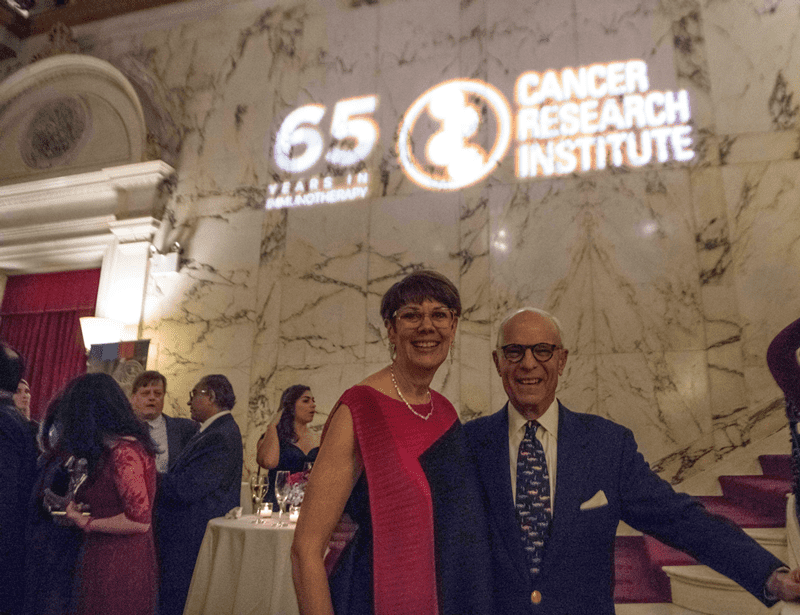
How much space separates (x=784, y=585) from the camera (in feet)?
4.49

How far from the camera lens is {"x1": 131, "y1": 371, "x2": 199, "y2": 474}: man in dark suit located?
4555mm

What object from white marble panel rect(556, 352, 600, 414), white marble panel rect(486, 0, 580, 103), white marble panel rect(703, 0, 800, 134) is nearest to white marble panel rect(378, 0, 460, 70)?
white marble panel rect(486, 0, 580, 103)

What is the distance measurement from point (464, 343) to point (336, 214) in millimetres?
2344

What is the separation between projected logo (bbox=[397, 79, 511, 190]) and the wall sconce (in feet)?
14.1

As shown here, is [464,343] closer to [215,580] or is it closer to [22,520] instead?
[215,580]

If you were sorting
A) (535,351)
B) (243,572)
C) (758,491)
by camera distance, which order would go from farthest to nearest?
(758,491) → (243,572) → (535,351)

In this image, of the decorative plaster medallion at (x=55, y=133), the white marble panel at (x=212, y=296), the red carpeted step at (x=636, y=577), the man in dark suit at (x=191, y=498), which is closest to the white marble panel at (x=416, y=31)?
the white marble panel at (x=212, y=296)

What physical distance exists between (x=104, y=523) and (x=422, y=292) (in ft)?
6.22

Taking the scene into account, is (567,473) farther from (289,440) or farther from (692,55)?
(692,55)

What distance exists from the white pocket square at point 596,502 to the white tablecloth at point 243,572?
1.99 metres

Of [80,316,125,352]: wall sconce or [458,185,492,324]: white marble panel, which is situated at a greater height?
[458,185,492,324]: white marble panel

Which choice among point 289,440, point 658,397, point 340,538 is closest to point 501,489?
point 340,538

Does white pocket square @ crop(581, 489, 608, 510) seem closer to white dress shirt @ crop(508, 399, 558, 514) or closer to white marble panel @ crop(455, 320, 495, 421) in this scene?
white dress shirt @ crop(508, 399, 558, 514)

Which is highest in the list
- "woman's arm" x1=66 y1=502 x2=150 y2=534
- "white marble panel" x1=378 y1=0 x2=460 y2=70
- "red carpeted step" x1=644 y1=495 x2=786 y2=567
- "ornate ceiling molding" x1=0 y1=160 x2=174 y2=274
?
"white marble panel" x1=378 y1=0 x2=460 y2=70
